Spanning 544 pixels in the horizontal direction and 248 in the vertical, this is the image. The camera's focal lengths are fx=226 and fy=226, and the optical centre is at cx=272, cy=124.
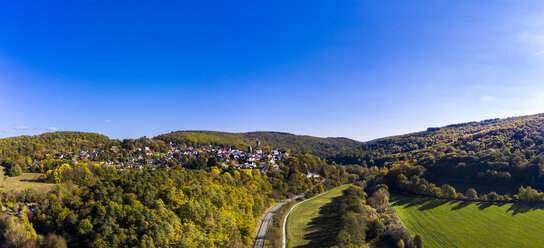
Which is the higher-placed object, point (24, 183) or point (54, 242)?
point (24, 183)

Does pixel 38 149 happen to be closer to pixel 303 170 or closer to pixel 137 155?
pixel 137 155

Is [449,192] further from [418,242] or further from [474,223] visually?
[418,242]

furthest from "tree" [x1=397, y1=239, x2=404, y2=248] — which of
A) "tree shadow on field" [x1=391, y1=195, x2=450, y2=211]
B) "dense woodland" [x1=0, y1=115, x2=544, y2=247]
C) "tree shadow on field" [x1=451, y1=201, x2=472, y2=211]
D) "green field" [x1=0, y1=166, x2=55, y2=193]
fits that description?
"green field" [x1=0, y1=166, x2=55, y2=193]

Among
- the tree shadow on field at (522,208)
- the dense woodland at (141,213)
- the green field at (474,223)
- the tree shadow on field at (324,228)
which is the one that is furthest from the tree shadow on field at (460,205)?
the dense woodland at (141,213)

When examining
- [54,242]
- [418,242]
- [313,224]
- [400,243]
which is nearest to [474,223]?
[418,242]

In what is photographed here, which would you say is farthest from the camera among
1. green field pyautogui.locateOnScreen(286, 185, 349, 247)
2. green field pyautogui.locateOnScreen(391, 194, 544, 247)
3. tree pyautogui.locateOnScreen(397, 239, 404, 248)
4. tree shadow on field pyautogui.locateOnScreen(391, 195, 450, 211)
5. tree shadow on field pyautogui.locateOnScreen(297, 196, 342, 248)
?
tree shadow on field pyautogui.locateOnScreen(391, 195, 450, 211)

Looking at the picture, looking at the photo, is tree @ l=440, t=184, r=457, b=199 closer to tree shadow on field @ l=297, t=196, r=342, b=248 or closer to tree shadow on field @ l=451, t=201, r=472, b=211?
tree shadow on field @ l=451, t=201, r=472, b=211

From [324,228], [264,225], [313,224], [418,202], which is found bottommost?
[264,225]
